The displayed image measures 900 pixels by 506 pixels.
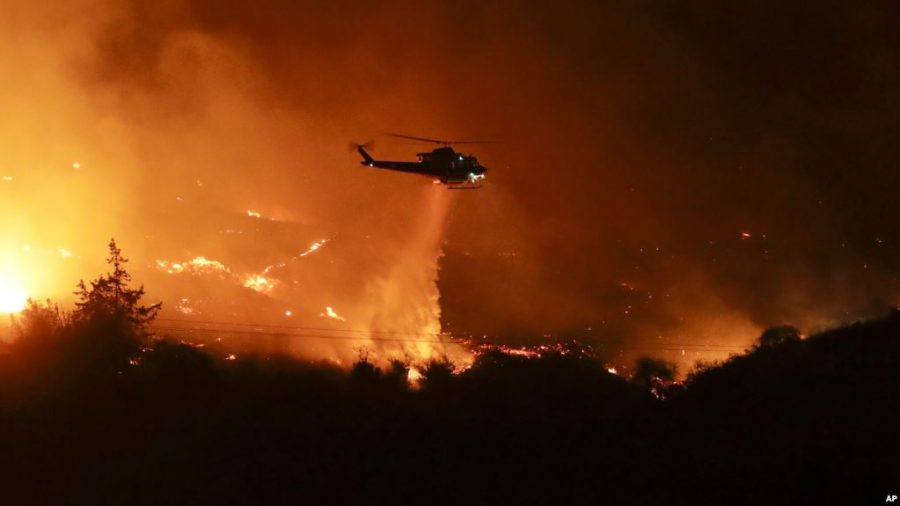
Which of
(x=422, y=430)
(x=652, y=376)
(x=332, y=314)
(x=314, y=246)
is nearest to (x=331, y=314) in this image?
(x=332, y=314)

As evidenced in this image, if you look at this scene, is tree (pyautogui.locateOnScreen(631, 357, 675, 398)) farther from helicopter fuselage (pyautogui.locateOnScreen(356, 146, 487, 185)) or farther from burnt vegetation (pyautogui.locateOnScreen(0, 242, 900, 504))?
helicopter fuselage (pyautogui.locateOnScreen(356, 146, 487, 185))

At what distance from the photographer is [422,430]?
31422mm

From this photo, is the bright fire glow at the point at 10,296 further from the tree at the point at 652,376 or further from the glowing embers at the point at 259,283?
the tree at the point at 652,376

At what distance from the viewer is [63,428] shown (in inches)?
1148

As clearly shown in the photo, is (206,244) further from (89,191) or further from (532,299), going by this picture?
(532,299)

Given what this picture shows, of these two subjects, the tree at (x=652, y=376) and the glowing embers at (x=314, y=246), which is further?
the glowing embers at (x=314, y=246)

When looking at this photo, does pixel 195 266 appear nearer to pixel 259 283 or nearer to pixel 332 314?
pixel 259 283

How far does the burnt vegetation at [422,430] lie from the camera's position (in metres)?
23.2

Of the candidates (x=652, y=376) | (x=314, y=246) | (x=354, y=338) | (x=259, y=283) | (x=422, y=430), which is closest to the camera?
(x=422, y=430)

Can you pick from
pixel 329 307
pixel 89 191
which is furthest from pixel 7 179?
pixel 329 307

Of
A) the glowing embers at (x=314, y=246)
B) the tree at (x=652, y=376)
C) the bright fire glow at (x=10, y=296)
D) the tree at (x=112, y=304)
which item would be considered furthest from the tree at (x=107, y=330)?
the glowing embers at (x=314, y=246)

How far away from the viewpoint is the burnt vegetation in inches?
912

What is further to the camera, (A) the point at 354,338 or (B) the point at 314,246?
(B) the point at 314,246

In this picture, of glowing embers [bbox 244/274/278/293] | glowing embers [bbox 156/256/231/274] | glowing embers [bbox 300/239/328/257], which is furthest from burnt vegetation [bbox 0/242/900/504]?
glowing embers [bbox 300/239/328/257]
